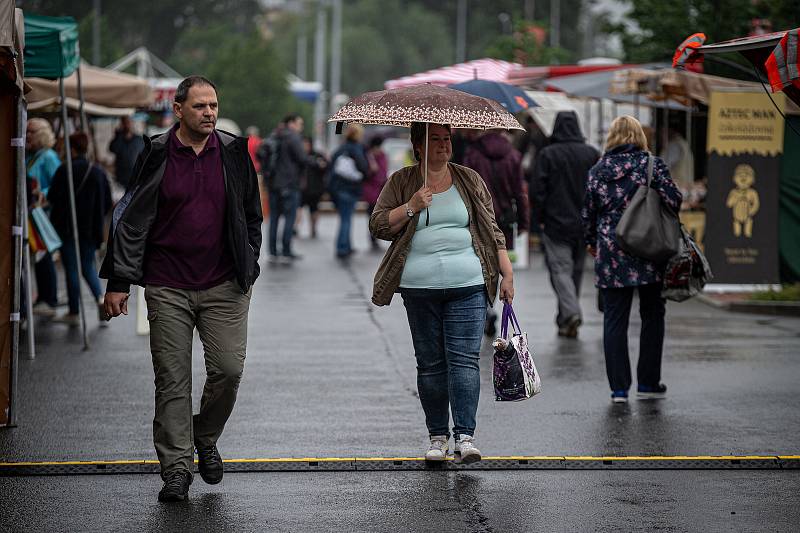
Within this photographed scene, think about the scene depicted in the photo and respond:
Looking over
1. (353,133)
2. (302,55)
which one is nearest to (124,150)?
(353,133)

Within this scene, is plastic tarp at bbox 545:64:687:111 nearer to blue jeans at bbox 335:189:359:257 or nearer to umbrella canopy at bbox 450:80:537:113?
blue jeans at bbox 335:189:359:257

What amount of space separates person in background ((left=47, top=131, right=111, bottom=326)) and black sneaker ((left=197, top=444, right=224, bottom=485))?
20.7 feet

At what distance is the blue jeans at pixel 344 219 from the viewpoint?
835 inches

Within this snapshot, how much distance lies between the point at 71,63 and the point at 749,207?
7.45 metres

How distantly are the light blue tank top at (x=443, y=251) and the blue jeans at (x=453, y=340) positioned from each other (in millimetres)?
44

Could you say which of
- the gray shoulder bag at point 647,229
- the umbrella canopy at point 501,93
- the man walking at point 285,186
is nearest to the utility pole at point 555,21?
the man walking at point 285,186

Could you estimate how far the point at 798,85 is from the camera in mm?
7703

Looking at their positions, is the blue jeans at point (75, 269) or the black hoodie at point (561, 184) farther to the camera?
the blue jeans at point (75, 269)

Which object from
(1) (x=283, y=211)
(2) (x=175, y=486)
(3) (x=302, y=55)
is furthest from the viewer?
(3) (x=302, y=55)

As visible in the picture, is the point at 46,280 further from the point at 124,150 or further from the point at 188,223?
the point at 124,150

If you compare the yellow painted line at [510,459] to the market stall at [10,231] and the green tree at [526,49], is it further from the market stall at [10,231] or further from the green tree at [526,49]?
the green tree at [526,49]

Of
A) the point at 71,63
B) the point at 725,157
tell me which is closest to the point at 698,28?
the point at 725,157

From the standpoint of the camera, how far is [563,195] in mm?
11805

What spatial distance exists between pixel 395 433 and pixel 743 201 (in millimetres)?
8230
